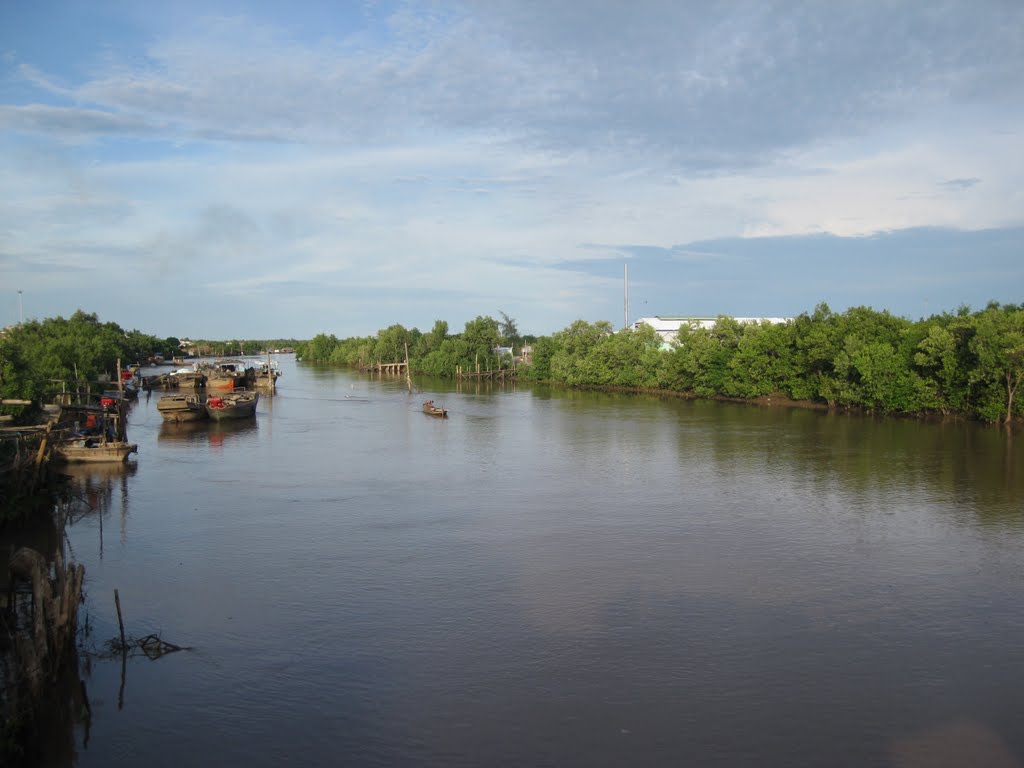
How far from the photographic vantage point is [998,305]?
125ft

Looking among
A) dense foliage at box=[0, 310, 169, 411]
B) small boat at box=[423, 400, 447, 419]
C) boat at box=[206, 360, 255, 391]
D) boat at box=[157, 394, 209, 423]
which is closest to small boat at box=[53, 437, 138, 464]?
dense foliage at box=[0, 310, 169, 411]

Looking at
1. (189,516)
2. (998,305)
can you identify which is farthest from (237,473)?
(998,305)

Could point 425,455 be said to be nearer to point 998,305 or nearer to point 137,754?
point 137,754

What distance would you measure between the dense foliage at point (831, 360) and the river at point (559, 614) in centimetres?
1013

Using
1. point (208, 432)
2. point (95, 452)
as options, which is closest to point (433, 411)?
point (208, 432)

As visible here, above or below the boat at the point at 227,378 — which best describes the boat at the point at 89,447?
below

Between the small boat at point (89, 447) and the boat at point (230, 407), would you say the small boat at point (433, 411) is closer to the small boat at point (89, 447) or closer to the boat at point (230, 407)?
the boat at point (230, 407)

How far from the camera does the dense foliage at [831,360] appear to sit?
34.1 metres

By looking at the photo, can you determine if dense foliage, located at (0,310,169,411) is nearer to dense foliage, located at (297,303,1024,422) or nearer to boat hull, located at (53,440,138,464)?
boat hull, located at (53,440,138,464)

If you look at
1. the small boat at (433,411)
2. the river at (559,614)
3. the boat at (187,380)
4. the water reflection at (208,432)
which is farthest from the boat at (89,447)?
the boat at (187,380)

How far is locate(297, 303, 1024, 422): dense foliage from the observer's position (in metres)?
34.1

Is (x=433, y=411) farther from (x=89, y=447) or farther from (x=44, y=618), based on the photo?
(x=44, y=618)

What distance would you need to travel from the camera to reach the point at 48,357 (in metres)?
35.1

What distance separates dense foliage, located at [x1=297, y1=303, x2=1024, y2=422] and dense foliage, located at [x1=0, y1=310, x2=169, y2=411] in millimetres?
34115
